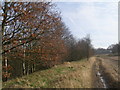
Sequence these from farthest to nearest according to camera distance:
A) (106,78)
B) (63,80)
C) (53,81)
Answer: (106,78), (53,81), (63,80)

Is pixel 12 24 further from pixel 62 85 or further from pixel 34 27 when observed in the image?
pixel 62 85

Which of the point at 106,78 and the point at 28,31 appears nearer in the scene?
the point at 28,31

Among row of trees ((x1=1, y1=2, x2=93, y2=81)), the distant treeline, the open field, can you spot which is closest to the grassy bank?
the open field

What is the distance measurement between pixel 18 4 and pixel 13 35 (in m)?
2.00

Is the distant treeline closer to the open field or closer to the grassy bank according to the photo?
the open field

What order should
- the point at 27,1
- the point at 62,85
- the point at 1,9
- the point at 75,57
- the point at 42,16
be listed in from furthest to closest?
the point at 75,57, the point at 42,16, the point at 27,1, the point at 1,9, the point at 62,85

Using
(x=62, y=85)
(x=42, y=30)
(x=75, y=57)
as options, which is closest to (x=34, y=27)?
(x=42, y=30)

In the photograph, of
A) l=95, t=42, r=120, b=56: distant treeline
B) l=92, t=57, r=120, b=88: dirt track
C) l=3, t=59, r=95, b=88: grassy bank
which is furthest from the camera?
l=95, t=42, r=120, b=56: distant treeline

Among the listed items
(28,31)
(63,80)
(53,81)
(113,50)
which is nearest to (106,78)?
(63,80)

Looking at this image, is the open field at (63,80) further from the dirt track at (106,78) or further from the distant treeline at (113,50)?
the distant treeline at (113,50)

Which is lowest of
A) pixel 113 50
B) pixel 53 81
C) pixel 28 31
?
pixel 53 81

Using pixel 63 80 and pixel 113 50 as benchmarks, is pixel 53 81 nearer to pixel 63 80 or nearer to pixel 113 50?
pixel 63 80

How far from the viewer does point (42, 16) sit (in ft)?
38.8

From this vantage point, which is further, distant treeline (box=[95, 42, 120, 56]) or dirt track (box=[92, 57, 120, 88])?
distant treeline (box=[95, 42, 120, 56])
